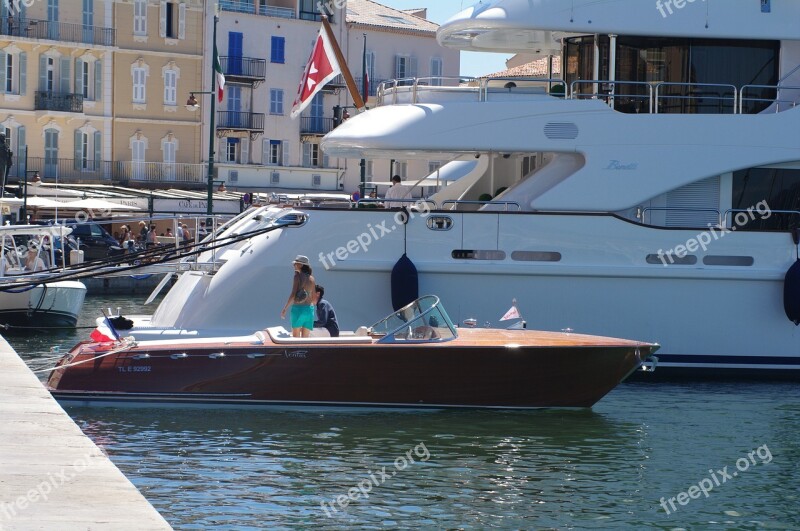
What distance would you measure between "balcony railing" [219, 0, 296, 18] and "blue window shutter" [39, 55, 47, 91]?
28.7ft

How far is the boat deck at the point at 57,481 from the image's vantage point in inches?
285

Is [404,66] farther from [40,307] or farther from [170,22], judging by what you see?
[40,307]

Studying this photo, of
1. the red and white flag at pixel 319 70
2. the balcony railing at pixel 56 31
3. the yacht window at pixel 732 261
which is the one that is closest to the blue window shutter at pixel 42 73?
the balcony railing at pixel 56 31

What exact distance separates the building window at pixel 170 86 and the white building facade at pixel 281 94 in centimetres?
142

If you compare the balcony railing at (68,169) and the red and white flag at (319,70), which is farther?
the balcony railing at (68,169)

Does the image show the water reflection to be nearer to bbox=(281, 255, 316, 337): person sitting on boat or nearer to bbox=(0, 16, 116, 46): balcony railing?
bbox=(281, 255, 316, 337): person sitting on boat

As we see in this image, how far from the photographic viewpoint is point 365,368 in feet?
47.5

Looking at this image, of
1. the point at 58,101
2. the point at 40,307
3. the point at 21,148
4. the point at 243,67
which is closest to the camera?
the point at 40,307

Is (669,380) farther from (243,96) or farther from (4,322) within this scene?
(243,96)

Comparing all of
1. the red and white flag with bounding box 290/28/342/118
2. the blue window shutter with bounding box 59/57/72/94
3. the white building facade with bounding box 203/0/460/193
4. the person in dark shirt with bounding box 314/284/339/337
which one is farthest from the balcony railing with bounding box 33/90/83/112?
the person in dark shirt with bounding box 314/284/339/337

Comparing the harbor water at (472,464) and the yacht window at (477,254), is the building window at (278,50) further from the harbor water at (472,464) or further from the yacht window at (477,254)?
the harbor water at (472,464)

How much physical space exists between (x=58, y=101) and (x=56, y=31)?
2.81 m

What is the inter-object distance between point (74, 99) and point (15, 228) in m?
30.9

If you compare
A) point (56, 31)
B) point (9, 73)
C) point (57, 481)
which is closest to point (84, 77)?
point (56, 31)
